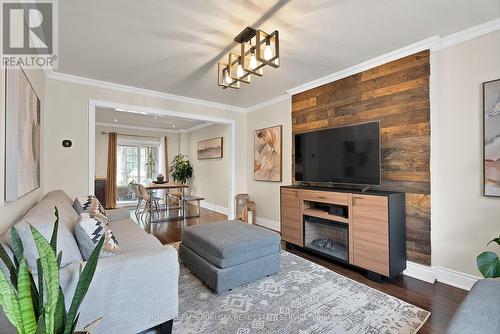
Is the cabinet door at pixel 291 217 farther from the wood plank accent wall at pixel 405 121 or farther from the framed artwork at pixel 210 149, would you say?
the framed artwork at pixel 210 149

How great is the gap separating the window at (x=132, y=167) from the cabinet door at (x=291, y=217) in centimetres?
559

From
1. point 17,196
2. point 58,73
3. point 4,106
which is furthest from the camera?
point 58,73

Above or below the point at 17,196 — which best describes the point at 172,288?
below

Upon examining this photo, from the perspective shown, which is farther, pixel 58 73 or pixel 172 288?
pixel 58 73

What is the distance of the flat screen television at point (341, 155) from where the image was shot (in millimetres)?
2639

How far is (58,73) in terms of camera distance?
3102mm

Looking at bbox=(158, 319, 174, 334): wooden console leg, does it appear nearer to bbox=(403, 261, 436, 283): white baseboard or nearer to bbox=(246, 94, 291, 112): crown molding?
bbox=(403, 261, 436, 283): white baseboard

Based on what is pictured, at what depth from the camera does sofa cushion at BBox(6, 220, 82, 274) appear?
1.20 meters

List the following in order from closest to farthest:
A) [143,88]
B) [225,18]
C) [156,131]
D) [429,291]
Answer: [225,18]
[429,291]
[143,88]
[156,131]

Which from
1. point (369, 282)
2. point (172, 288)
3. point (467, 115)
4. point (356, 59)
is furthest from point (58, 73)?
point (467, 115)

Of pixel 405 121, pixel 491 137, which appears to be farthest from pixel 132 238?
pixel 491 137

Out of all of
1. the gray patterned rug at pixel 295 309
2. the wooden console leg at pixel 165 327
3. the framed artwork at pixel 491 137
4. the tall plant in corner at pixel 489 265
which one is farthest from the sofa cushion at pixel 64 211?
the framed artwork at pixel 491 137

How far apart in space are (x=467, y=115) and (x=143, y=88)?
160 inches

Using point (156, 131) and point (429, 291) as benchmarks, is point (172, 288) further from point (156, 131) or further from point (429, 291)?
point (156, 131)
